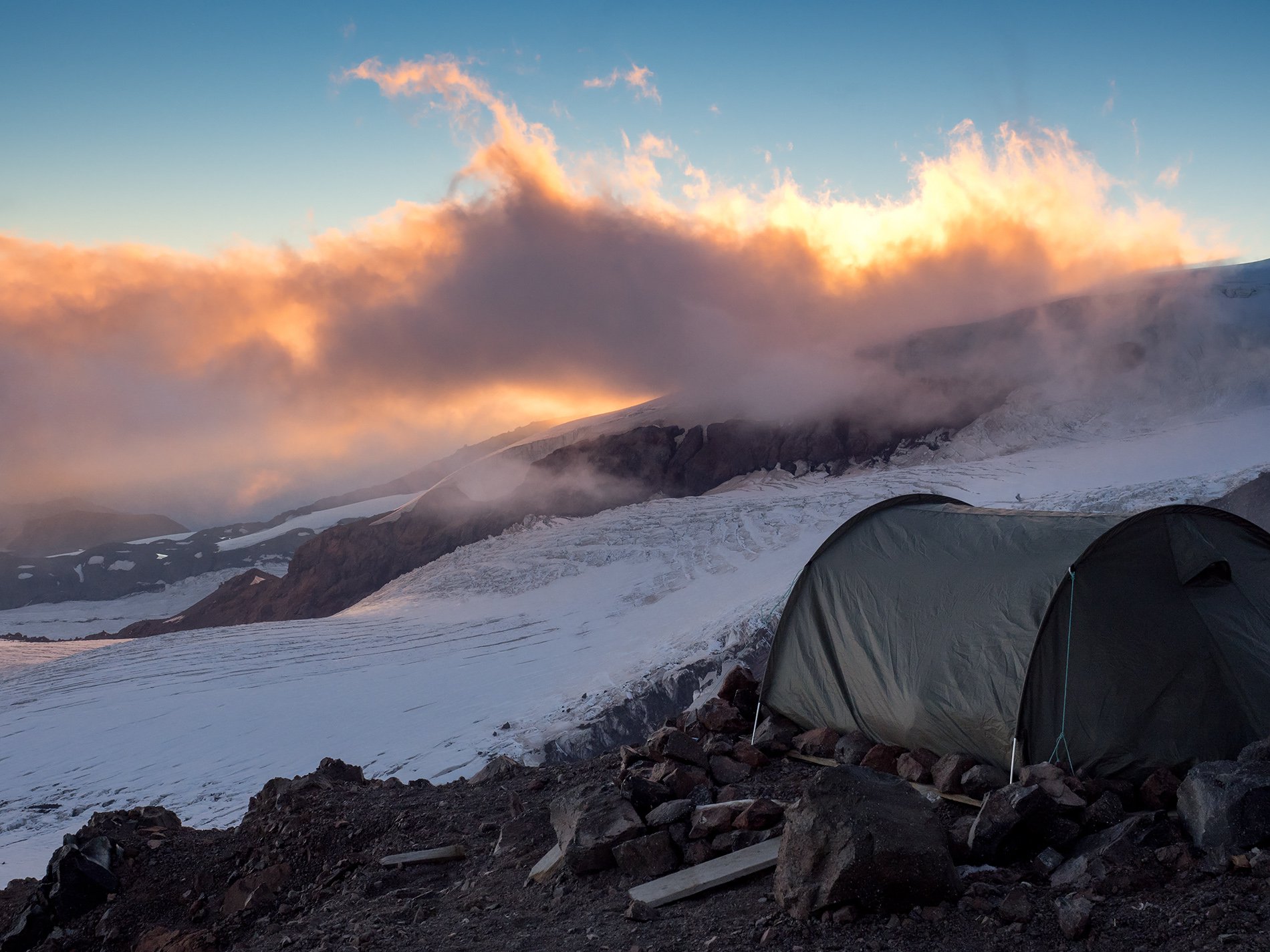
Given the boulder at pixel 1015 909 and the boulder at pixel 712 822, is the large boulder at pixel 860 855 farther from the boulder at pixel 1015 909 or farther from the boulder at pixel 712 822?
the boulder at pixel 712 822

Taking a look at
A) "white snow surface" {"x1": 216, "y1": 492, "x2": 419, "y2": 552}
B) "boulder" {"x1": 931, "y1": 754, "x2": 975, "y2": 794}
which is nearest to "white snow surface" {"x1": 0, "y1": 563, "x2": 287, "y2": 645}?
"white snow surface" {"x1": 216, "y1": 492, "x2": 419, "y2": 552}

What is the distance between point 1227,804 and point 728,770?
3.86 m

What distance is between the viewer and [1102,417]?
35688 mm

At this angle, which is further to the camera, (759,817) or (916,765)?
(916,765)

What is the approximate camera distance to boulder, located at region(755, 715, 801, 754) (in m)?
8.42

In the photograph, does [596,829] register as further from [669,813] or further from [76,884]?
[76,884]

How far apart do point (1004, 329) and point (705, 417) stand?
53.6ft

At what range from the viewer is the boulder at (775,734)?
842cm

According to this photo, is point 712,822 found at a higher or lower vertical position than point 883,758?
higher

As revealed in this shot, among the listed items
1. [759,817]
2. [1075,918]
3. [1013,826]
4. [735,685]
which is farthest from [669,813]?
[735,685]

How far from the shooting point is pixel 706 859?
247 inches

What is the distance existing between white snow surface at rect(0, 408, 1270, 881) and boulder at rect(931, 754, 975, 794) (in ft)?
29.8

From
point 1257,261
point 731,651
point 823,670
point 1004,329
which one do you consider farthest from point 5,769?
point 1257,261

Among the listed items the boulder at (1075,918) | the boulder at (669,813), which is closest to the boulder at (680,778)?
the boulder at (669,813)
